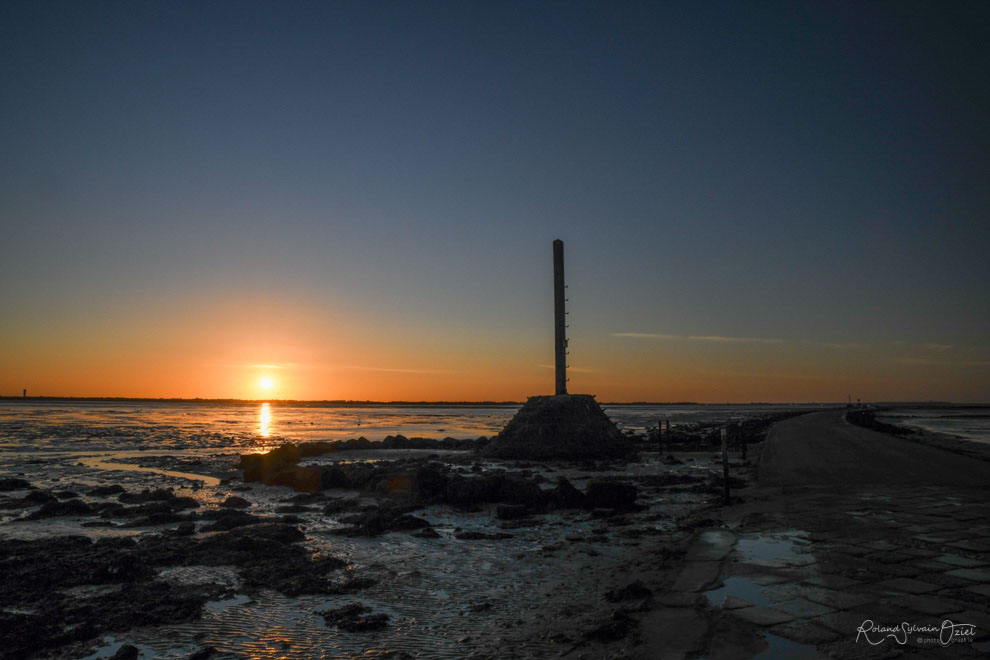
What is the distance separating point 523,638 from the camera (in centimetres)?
524

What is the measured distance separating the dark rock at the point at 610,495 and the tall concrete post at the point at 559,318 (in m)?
17.0

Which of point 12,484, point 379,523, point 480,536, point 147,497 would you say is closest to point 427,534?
point 480,536

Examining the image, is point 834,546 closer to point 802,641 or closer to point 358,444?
point 802,641

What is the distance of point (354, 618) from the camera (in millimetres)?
5887

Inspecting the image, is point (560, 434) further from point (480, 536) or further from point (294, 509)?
point (480, 536)

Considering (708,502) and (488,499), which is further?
(488,499)

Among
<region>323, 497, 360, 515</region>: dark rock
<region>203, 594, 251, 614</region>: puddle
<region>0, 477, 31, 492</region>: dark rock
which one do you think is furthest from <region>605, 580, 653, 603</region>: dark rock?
<region>0, 477, 31, 492</region>: dark rock

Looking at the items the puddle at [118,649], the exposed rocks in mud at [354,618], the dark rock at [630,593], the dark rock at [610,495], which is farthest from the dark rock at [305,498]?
the dark rock at [630,593]

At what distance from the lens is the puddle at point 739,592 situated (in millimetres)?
5695

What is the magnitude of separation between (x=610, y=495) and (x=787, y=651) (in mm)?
7653

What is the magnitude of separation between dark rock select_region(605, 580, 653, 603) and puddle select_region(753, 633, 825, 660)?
67.0 inches

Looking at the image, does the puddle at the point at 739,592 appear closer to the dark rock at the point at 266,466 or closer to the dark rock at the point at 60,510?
the dark rock at the point at 60,510

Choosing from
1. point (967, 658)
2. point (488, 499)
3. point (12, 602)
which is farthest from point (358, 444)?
point (967, 658)

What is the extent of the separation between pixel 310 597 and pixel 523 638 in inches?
112
